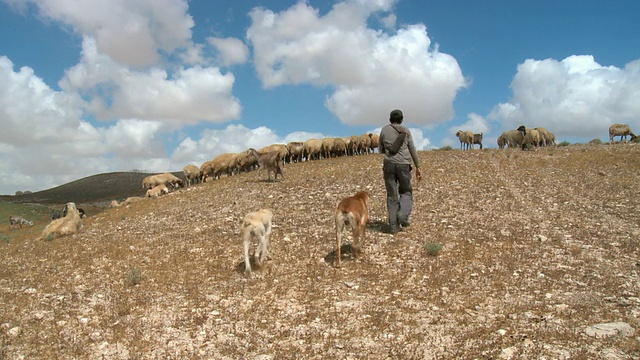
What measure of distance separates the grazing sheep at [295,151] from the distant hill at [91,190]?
48741mm

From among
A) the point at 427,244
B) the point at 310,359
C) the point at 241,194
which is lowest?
the point at 310,359

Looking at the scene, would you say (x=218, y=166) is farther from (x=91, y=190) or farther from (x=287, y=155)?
(x=91, y=190)

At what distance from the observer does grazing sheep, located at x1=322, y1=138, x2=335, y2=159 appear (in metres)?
33.8

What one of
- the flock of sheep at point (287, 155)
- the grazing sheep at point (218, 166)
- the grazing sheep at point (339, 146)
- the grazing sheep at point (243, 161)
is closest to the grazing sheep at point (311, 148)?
the flock of sheep at point (287, 155)

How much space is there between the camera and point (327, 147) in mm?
33844

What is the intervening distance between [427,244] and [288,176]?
14604 mm

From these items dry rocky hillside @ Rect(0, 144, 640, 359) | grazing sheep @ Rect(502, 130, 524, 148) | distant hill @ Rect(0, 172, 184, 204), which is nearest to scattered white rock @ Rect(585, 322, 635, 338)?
dry rocky hillside @ Rect(0, 144, 640, 359)

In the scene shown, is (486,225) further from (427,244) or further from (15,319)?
(15,319)

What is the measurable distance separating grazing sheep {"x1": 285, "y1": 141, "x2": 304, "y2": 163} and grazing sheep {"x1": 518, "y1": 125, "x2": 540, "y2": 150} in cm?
1539

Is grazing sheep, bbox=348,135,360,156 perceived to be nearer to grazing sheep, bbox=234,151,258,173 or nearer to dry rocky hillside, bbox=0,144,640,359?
grazing sheep, bbox=234,151,258,173

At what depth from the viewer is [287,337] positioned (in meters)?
6.32

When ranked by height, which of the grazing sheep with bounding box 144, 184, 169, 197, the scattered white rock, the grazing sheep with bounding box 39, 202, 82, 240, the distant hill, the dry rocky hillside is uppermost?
the distant hill

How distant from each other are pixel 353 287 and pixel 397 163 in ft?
13.2

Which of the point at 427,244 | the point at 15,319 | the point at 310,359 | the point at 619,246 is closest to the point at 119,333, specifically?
the point at 15,319
